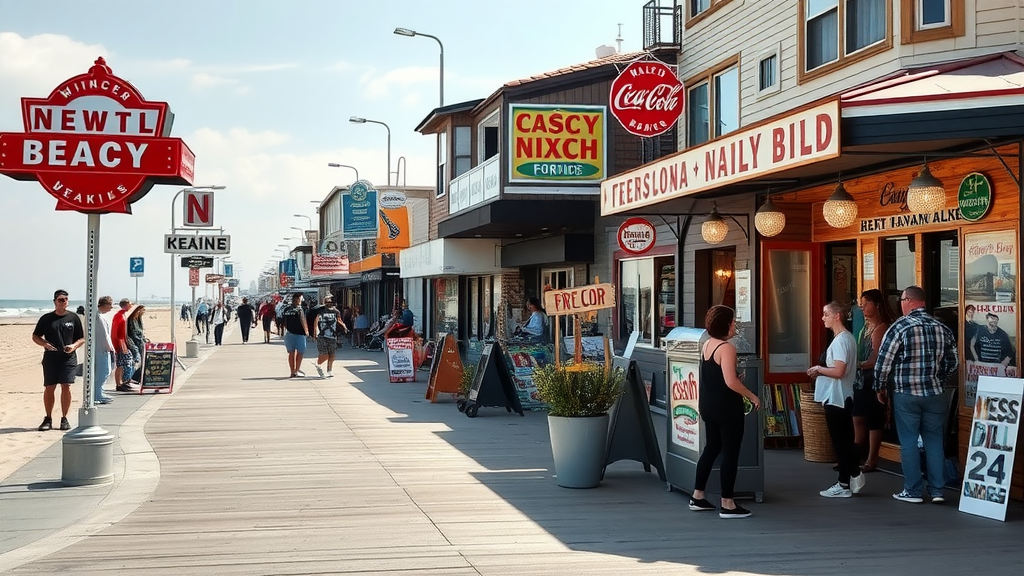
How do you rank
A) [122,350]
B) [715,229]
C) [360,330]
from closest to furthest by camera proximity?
[715,229]
[122,350]
[360,330]

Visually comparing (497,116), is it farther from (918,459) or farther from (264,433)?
(918,459)

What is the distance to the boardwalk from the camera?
258 inches

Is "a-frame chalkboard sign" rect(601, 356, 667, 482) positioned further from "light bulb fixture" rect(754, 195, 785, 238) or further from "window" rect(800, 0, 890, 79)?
"window" rect(800, 0, 890, 79)

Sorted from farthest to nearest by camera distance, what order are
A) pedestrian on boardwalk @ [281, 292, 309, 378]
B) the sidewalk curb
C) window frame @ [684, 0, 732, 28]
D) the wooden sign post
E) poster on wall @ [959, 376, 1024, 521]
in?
pedestrian on boardwalk @ [281, 292, 309, 378] → window frame @ [684, 0, 732, 28] → the wooden sign post → poster on wall @ [959, 376, 1024, 521] → the sidewalk curb

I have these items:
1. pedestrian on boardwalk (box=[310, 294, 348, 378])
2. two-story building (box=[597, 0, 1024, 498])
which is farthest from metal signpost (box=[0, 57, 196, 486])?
pedestrian on boardwalk (box=[310, 294, 348, 378])

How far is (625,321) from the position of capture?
17938 millimetres

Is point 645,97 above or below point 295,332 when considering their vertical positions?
above

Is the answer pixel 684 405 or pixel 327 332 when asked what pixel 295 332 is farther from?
pixel 684 405

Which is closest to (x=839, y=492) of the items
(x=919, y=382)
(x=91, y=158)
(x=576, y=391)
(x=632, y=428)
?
(x=919, y=382)

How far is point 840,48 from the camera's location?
1194 cm

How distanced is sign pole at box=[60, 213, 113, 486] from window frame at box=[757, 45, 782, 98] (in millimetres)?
8507

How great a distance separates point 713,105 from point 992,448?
872 centimetres

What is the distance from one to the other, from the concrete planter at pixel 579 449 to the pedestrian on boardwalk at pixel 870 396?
8.05 ft

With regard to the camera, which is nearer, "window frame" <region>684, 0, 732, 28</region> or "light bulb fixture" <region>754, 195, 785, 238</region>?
"light bulb fixture" <region>754, 195, 785, 238</region>
